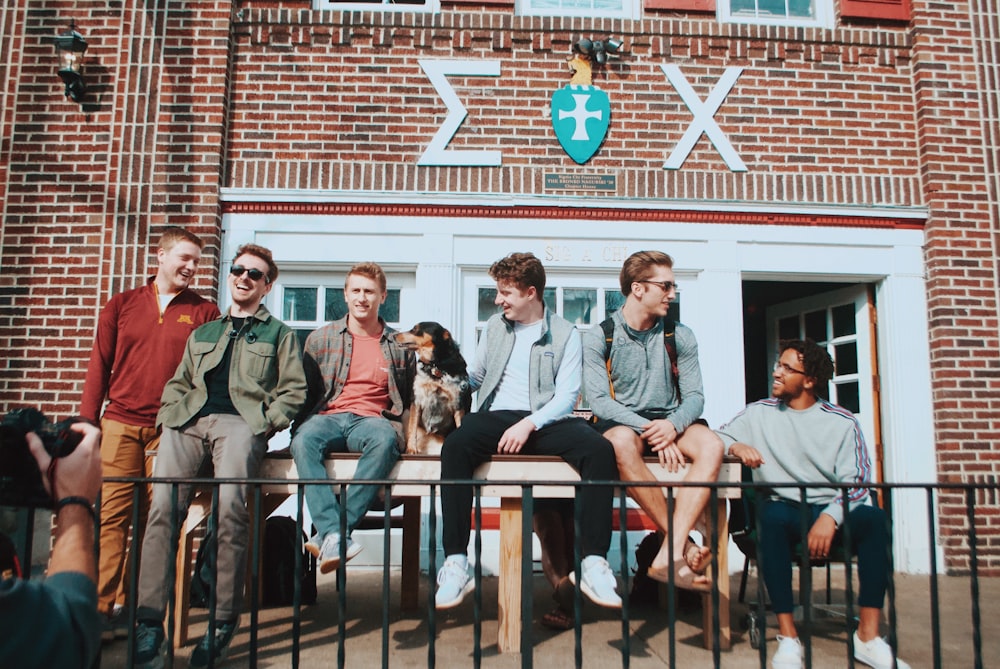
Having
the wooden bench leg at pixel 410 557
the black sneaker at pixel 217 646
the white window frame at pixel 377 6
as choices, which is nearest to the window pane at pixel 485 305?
the wooden bench leg at pixel 410 557

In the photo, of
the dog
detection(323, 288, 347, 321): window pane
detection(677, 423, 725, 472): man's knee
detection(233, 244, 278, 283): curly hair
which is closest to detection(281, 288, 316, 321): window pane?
detection(323, 288, 347, 321): window pane

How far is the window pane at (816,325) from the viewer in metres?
6.56

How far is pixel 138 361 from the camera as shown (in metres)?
3.74

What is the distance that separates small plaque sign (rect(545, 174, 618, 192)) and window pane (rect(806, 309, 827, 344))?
2.38m

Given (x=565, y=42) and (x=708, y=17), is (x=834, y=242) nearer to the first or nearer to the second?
(x=708, y=17)

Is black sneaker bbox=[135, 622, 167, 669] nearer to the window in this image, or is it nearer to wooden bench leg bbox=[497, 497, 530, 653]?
wooden bench leg bbox=[497, 497, 530, 653]

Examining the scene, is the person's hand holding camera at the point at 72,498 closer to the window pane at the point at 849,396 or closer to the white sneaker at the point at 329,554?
the white sneaker at the point at 329,554

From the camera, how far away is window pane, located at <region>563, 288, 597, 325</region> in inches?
229

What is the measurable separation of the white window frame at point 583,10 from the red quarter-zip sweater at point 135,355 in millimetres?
3840

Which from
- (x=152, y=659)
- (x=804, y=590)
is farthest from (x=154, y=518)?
(x=804, y=590)

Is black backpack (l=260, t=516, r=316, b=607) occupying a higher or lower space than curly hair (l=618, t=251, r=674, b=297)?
lower

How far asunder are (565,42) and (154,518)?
4577mm

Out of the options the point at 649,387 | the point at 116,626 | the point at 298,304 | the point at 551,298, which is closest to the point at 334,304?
the point at 298,304

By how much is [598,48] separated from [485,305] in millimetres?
2205
